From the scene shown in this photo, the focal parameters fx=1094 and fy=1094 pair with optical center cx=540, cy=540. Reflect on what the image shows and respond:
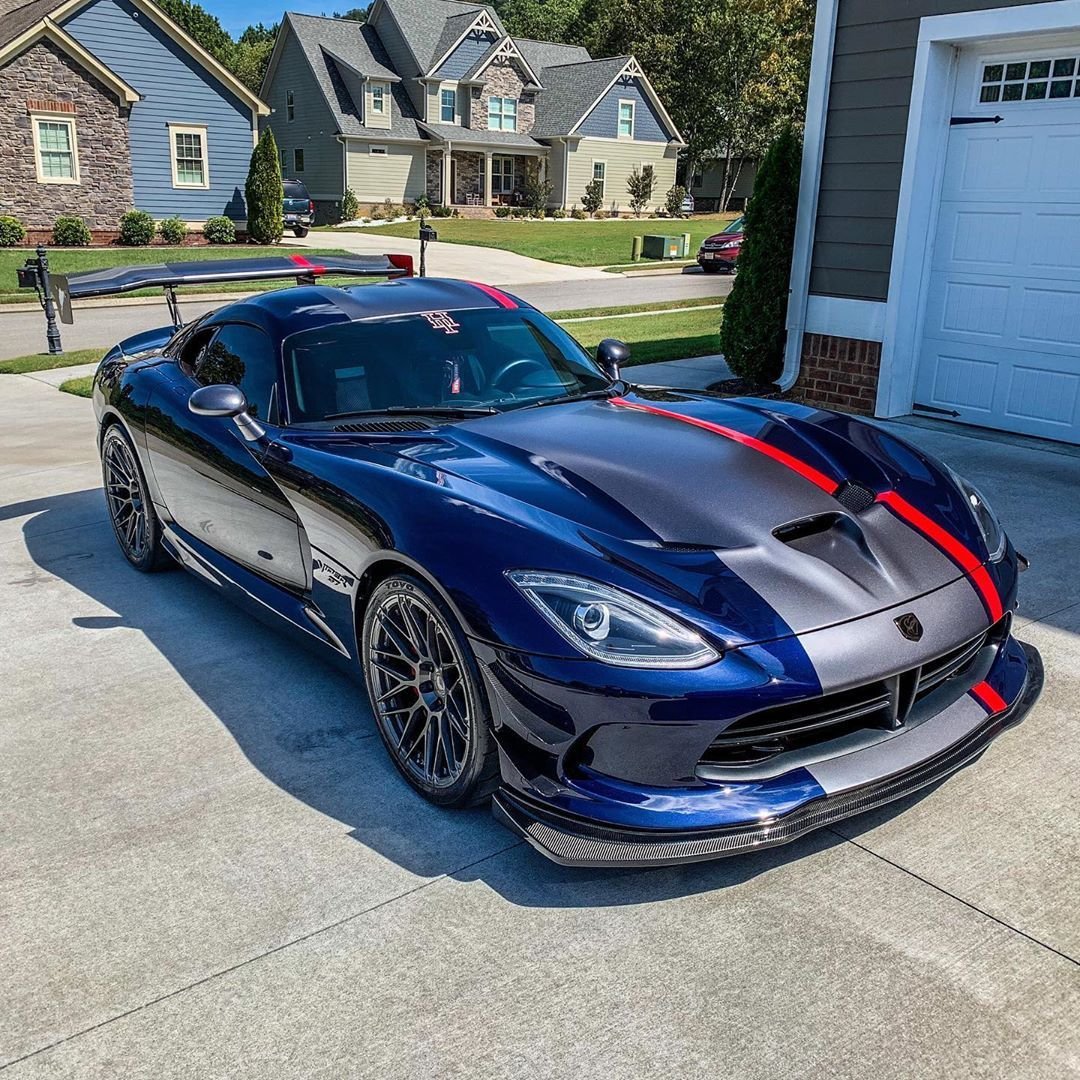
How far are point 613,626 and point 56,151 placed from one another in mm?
29996

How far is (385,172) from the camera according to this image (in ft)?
141

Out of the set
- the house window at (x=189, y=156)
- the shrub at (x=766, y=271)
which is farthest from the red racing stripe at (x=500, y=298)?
the house window at (x=189, y=156)

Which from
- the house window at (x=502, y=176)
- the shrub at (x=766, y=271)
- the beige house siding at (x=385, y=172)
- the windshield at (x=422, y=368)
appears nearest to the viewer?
the windshield at (x=422, y=368)

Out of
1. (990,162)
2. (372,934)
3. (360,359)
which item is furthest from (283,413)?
(990,162)

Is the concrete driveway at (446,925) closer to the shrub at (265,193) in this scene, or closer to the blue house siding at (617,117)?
the shrub at (265,193)

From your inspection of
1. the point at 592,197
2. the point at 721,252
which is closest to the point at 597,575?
the point at 721,252

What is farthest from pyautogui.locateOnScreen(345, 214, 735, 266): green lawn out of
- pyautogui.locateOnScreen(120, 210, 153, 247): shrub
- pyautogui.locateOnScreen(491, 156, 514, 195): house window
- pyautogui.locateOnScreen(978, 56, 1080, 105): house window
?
pyautogui.locateOnScreen(978, 56, 1080, 105): house window

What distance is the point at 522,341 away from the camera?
15.0ft

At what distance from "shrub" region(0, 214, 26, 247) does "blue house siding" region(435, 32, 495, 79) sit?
21744 mm

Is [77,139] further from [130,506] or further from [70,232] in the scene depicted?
[130,506]

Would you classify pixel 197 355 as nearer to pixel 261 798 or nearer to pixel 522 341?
pixel 522 341

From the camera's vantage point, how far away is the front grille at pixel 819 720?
8.94 feet

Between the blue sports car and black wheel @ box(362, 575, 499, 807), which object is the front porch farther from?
black wheel @ box(362, 575, 499, 807)

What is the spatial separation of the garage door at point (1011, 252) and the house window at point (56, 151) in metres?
25.8
